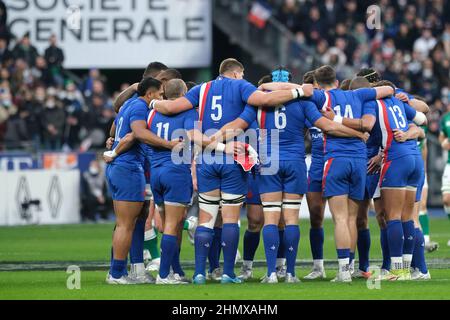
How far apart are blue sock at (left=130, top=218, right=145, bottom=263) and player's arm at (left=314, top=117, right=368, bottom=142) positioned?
263 centimetres

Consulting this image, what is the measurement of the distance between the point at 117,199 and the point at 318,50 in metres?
19.8

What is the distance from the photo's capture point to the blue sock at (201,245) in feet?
47.2

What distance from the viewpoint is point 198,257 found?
14.4m

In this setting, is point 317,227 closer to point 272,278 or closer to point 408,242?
point 408,242

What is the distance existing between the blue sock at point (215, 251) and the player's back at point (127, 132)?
56.6 inches

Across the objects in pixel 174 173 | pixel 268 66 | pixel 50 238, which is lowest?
pixel 50 238

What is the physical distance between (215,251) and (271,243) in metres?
Answer: 1.38

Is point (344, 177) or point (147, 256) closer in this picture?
point (344, 177)

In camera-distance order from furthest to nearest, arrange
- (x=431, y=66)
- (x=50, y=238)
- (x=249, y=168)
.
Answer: (x=431, y=66) < (x=50, y=238) < (x=249, y=168)

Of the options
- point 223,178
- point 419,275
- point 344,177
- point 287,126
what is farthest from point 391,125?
point 223,178

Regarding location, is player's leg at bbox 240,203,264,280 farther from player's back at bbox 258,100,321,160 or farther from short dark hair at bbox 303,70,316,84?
short dark hair at bbox 303,70,316,84

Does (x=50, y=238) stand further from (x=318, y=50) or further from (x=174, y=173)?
(x=318, y=50)

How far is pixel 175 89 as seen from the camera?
585 inches
